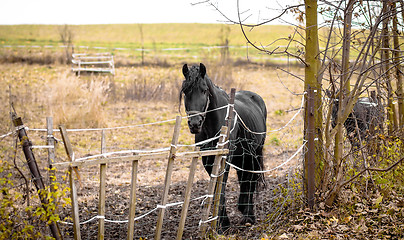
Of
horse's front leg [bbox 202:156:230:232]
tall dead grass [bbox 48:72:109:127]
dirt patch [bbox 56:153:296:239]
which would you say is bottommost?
dirt patch [bbox 56:153:296:239]

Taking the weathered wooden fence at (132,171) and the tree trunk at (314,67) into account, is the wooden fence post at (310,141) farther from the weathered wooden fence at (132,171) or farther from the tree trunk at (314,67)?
the weathered wooden fence at (132,171)

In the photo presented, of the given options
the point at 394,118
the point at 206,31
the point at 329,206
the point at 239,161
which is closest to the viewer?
the point at 329,206

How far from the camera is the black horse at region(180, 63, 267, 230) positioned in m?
4.85

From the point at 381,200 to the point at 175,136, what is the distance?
9.98 feet

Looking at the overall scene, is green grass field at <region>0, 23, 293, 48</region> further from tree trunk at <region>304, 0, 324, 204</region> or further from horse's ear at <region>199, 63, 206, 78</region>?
horse's ear at <region>199, 63, 206, 78</region>

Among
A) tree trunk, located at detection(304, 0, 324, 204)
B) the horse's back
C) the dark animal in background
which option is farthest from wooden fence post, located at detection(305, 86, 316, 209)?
the horse's back

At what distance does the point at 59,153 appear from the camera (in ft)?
31.6

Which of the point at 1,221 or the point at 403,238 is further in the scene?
the point at 403,238

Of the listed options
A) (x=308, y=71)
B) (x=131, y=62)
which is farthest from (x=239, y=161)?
(x=131, y=62)

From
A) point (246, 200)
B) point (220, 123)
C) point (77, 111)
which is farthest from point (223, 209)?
point (77, 111)

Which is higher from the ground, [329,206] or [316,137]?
[316,137]

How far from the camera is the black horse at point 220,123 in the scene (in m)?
4.85

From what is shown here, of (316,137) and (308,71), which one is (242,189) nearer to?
(316,137)

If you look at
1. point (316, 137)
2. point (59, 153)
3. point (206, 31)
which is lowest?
point (59, 153)
